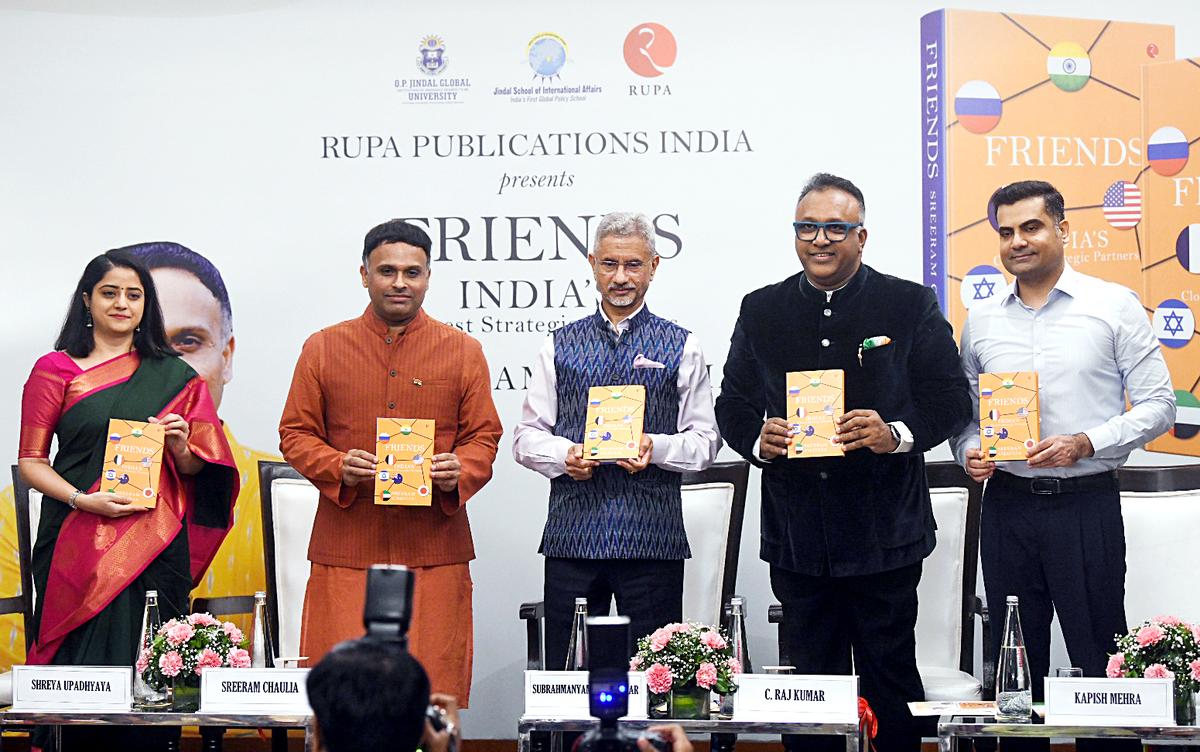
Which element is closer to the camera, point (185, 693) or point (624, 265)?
point (185, 693)

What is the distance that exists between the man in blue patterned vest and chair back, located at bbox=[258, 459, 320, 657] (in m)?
0.96

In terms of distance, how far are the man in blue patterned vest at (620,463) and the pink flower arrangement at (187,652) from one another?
40.1 inches

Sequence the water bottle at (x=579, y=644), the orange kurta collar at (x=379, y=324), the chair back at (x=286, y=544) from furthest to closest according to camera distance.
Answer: the chair back at (x=286, y=544) < the orange kurta collar at (x=379, y=324) < the water bottle at (x=579, y=644)

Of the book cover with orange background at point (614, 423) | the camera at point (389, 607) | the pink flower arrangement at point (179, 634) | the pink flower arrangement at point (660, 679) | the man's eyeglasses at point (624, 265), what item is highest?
the man's eyeglasses at point (624, 265)

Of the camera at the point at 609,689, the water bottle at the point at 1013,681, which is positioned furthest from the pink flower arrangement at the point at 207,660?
the water bottle at the point at 1013,681

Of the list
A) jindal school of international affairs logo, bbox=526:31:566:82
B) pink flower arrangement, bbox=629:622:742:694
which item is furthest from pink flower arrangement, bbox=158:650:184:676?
jindal school of international affairs logo, bbox=526:31:566:82

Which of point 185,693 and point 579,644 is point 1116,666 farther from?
point 185,693

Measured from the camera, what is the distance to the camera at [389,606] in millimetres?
1633

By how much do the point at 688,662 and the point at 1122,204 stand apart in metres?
2.84

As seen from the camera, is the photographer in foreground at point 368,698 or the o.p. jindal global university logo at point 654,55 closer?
the photographer in foreground at point 368,698

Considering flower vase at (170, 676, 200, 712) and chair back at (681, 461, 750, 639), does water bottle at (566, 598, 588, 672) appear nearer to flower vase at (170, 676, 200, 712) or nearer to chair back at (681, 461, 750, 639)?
flower vase at (170, 676, 200, 712)

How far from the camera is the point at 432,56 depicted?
5.08m

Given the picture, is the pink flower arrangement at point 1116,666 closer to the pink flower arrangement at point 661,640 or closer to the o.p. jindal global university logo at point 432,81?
the pink flower arrangement at point 661,640

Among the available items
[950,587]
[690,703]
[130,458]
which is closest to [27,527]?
[130,458]
